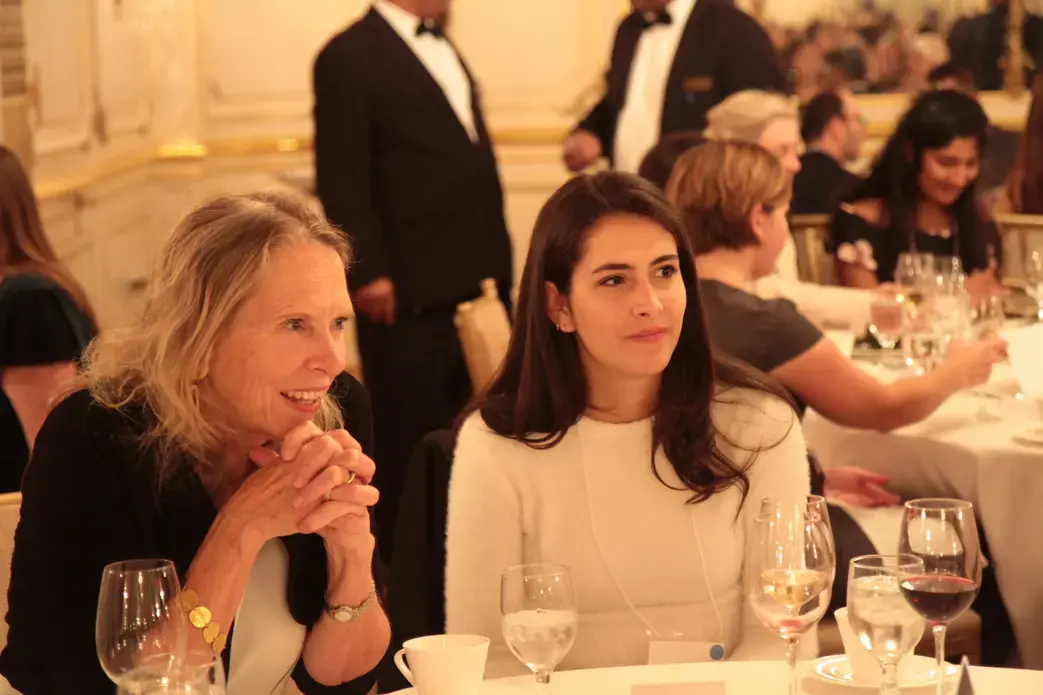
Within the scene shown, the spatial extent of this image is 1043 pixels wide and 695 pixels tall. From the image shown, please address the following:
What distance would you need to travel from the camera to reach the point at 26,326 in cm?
323

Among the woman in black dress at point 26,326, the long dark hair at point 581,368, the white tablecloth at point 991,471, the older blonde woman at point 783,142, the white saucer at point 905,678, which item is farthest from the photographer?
the older blonde woman at point 783,142

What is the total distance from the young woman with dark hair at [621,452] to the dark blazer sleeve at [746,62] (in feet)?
9.82

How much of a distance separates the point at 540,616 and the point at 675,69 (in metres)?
3.94

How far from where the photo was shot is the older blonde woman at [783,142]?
178 inches

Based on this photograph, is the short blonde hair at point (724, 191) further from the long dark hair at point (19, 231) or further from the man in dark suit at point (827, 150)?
the man in dark suit at point (827, 150)

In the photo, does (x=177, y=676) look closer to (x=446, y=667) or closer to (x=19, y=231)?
(x=446, y=667)

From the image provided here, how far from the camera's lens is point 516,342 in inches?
97.9

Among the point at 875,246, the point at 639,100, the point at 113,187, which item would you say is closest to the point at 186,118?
the point at 113,187

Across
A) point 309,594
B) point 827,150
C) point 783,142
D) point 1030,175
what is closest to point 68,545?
point 309,594

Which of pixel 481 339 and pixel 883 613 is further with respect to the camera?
pixel 481 339

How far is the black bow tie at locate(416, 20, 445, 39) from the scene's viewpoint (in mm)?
4867

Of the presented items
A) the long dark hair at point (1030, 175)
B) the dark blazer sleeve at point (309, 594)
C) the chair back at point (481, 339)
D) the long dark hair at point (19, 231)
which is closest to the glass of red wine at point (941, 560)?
the dark blazer sleeve at point (309, 594)

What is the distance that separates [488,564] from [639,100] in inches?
135

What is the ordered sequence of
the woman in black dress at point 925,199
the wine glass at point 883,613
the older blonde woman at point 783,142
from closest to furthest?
1. the wine glass at point 883,613
2. the older blonde woman at point 783,142
3. the woman in black dress at point 925,199
